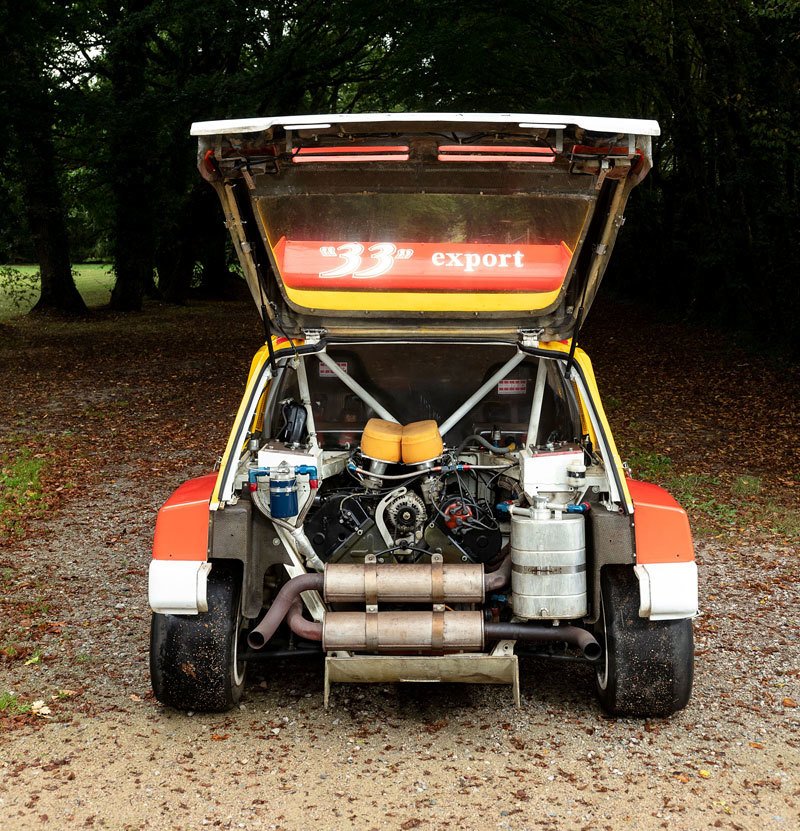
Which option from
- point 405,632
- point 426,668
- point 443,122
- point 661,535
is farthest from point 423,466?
point 443,122

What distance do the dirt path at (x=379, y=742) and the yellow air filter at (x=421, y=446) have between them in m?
1.20

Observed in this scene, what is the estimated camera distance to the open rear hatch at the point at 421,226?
15.7 feet

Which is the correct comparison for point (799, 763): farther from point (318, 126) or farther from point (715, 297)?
point (715, 297)

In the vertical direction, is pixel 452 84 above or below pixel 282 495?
above

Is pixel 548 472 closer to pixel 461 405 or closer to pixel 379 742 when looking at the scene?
pixel 461 405

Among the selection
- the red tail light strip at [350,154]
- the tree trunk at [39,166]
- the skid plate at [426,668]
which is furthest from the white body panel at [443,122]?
the tree trunk at [39,166]

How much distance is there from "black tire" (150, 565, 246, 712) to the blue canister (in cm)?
41

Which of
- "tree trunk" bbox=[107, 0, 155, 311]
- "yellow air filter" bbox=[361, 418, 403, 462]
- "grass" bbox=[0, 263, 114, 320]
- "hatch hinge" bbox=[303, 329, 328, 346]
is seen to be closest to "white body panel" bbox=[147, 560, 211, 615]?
"yellow air filter" bbox=[361, 418, 403, 462]

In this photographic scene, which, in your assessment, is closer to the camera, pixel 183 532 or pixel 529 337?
pixel 183 532

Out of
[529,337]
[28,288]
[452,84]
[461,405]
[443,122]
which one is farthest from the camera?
[28,288]

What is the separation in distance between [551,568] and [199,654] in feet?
5.43

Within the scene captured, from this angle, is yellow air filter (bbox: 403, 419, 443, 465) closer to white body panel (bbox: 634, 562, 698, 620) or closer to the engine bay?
the engine bay

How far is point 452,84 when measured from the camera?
15656 millimetres

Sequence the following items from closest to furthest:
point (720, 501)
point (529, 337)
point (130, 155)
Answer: point (529, 337) → point (720, 501) → point (130, 155)
